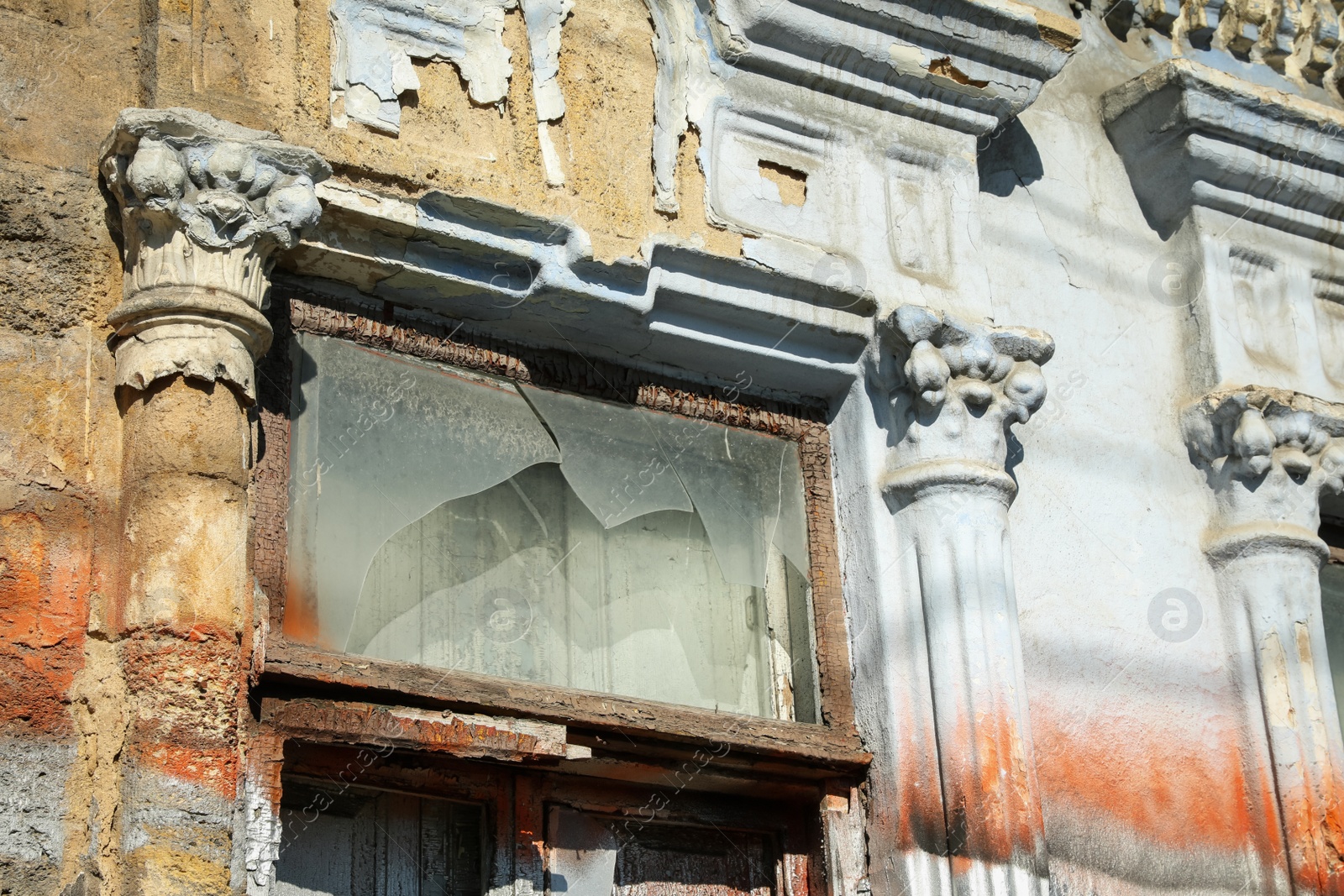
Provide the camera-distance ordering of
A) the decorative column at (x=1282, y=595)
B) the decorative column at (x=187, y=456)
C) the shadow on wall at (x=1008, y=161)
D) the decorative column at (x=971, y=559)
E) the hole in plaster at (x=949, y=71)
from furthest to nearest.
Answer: the shadow on wall at (x=1008, y=161)
the hole in plaster at (x=949, y=71)
the decorative column at (x=1282, y=595)
the decorative column at (x=971, y=559)
the decorative column at (x=187, y=456)

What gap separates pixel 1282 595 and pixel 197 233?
2.99 meters

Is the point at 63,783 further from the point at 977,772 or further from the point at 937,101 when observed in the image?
the point at 937,101

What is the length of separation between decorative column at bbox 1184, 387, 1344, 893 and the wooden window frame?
1155 mm

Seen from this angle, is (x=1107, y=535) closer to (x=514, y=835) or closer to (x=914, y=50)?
(x=914, y=50)

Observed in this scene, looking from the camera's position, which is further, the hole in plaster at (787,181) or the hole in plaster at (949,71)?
the hole in plaster at (949,71)

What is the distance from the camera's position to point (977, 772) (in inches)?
163

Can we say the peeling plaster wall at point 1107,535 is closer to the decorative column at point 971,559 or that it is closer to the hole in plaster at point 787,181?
the decorative column at point 971,559

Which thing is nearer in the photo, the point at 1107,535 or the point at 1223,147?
the point at 1107,535

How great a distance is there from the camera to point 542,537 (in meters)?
Answer: 4.26

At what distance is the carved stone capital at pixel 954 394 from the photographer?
443cm

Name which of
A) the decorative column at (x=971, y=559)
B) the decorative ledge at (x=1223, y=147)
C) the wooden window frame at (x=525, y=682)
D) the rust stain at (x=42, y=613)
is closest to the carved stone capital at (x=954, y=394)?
the decorative column at (x=971, y=559)

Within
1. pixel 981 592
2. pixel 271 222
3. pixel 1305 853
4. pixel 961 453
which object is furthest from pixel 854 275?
pixel 1305 853

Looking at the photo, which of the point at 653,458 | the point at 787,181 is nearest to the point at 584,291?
the point at 653,458

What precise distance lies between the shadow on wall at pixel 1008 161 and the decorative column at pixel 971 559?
734 millimetres
